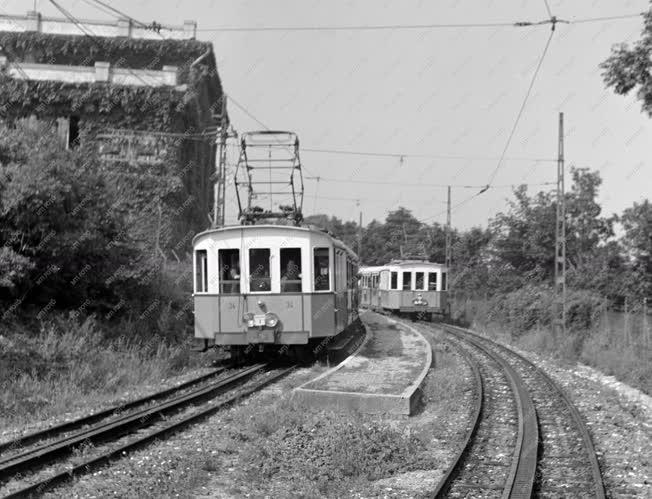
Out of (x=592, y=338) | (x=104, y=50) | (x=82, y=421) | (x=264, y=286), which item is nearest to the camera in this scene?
(x=82, y=421)

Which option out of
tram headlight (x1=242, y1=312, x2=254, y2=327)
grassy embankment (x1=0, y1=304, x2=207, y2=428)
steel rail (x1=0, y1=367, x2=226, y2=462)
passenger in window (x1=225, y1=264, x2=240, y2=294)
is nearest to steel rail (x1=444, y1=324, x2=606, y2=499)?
tram headlight (x1=242, y1=312, x2=254, y2=327)

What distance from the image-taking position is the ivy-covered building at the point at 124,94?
23719mm

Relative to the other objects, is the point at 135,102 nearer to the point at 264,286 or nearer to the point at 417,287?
the point at 264,286

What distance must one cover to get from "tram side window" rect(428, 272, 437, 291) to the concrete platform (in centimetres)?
998

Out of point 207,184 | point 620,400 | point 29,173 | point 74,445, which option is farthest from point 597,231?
point 74,445

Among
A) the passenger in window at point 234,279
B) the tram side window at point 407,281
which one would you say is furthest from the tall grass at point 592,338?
→ the passenger in window at point 234,279

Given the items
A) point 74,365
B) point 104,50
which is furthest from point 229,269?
point 104,50

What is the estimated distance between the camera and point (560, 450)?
8016 mm

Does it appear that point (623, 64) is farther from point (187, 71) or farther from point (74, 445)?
point (187, 71)

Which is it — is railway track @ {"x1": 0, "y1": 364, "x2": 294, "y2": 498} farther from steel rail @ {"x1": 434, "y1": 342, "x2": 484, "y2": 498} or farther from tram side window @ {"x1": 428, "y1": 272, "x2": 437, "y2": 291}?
tram side window @ {"x1": 428, "y1": 272, "x2": 437, "y2": 291}

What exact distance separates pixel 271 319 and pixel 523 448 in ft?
21.0

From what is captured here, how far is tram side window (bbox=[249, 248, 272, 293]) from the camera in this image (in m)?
13.5

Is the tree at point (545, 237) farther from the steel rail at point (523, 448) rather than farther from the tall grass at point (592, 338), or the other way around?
the steel rail at point (523, 448)

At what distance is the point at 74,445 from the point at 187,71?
20.3 m
